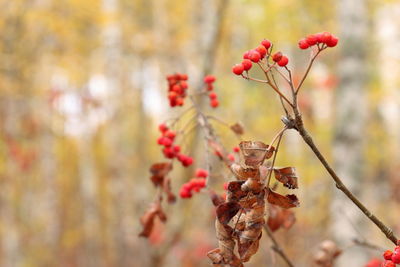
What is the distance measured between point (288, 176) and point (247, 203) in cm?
12

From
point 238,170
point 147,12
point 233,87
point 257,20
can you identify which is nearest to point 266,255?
point 233,87

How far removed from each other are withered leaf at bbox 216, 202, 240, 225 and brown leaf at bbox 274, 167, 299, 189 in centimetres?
12

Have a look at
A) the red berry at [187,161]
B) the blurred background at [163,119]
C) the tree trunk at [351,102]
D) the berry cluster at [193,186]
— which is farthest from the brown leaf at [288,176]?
the tree trunk at [351,102]

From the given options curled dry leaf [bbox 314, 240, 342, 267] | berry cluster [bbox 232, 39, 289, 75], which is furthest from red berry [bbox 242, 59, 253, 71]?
curled dry leaf [bbox 314, 240, 342, 267]

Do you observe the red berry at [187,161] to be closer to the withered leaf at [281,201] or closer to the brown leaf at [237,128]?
the brown leaf at [237,128]

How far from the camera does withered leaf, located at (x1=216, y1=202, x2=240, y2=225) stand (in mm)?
1051

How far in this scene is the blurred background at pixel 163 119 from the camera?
4551mm

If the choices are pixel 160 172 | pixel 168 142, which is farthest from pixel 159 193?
pixel 168 142

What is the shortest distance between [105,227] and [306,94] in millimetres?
6856

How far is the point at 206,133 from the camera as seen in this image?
1448mm

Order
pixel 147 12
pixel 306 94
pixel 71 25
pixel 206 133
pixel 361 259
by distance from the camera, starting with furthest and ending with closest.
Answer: pixel 147 12 < pixel 306 94 < pixel 71 25 < pixel 361 259 < pixel 206 133

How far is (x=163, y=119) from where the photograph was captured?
3.74 meters

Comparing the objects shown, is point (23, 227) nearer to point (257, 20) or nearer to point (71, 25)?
point (71, 25)

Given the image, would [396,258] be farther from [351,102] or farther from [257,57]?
[351,102]
